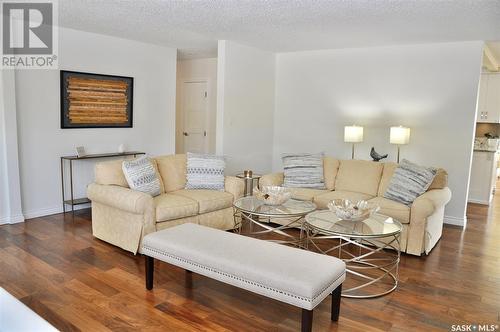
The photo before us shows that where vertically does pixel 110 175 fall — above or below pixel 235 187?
above

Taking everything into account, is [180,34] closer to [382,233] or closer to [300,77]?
[300,77]

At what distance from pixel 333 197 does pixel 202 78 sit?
165 inches

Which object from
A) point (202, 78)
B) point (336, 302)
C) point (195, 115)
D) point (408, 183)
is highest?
point (202, 78)

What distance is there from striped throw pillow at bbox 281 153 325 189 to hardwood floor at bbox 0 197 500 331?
1.50 m

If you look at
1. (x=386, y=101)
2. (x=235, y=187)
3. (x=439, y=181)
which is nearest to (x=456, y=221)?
(x=439, y=181)

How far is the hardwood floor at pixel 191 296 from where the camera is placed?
2.58 meters

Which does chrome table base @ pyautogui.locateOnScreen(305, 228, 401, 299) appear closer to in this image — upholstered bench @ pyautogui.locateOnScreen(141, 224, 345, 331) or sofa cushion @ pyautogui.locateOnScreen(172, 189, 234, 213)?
upholstered bench @ pyautogui.locateOnScreen(141, 224, 345, 331)

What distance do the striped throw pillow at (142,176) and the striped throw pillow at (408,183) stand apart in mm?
2557

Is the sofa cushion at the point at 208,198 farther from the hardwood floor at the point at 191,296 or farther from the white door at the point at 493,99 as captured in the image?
the white door at the point at 493,99

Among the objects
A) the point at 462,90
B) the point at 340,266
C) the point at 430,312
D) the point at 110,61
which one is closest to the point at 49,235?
the point at 110,61

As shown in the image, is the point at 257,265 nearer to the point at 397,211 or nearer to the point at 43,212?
the point at 397,211

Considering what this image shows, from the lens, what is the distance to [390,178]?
4.62 meters

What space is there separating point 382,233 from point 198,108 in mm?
5376

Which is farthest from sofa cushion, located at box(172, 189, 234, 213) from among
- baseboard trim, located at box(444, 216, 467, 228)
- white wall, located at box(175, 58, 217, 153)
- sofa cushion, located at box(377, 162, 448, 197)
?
white wall, located at box(175, 58, 217, 153)
